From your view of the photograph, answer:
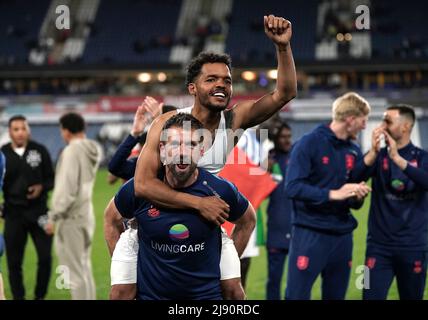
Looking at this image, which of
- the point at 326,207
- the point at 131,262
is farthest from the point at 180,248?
the point at 326,207

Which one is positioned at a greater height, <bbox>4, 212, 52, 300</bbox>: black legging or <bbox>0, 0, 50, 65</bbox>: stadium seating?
<bbox>0, 0, 50, 65</bbox>: stadium seating

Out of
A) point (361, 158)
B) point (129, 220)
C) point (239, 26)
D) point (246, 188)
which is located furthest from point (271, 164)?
point (239, 26)

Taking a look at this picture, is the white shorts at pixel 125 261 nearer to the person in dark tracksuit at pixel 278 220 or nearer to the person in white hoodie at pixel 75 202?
the person in white hoodie at pixel 75 202

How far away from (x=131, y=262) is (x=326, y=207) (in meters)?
2.38

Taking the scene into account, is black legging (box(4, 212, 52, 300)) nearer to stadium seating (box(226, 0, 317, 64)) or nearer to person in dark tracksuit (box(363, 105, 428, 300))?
person in dark tracksuit (box(363, 105, 428, 300))

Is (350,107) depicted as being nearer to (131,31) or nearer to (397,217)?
(397,217)

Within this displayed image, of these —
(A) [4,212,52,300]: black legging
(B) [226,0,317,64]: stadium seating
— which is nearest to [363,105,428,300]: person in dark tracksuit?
(A) [4,212,52,300]: black legging

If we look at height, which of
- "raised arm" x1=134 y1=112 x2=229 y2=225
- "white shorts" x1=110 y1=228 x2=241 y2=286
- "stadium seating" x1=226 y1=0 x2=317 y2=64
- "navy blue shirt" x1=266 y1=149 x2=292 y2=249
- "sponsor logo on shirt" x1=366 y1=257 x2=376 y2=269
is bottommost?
"white shorts" x1=110 y1=228 x2=241 y2=286

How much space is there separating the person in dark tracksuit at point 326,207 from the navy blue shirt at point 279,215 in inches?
53.4

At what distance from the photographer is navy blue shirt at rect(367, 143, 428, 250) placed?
5.65m

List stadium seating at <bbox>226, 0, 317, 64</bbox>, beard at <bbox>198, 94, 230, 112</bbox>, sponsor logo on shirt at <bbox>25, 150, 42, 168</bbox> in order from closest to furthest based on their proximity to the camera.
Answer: beard at <bbox>198, 94, 230, 112</bbox>
sponsor logo on shirt at <bbox>25, 150, 42, 168</bbox>
stadium seating at <bbox>226, 0, 317, 64</bbox>

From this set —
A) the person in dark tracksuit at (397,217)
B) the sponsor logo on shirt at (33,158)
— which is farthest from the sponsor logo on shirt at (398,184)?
the sponsor logo on shirt at (33,158)

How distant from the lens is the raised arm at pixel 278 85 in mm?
4031

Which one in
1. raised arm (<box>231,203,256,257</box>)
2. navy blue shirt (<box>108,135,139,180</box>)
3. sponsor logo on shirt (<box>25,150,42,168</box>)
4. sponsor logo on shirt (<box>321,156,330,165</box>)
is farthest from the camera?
sponsor logo on shirt (<box>25,150,42,168</box>)
